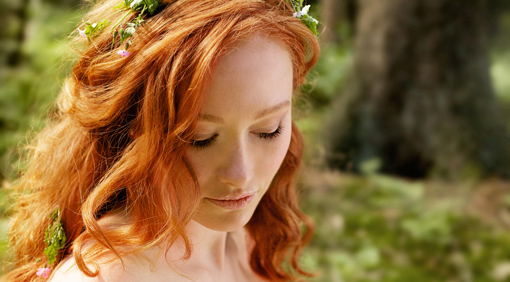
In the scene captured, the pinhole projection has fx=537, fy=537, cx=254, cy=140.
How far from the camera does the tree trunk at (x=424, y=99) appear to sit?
3959 mm

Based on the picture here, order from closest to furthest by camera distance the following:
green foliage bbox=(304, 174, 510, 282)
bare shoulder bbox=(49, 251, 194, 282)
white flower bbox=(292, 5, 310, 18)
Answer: bare shoulder bbox=(49, 251, 194, 282)
white flower bbox=(292, 5, 310, 18)
green foliage bbox=(304, 174, 510, 282)

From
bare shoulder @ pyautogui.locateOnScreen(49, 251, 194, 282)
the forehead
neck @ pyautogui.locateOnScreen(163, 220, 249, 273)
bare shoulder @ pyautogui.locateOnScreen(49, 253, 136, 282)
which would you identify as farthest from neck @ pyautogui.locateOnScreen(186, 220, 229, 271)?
the forehead

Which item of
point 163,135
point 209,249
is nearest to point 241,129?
point 163,135

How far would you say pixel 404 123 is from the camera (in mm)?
4129

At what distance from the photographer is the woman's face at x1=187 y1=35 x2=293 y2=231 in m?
1.17

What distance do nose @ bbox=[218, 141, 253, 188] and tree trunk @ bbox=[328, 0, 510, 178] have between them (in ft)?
8.87

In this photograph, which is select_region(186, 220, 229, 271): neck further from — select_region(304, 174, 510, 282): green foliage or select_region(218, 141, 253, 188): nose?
select_region(304, 174, 510, 282): green foliage

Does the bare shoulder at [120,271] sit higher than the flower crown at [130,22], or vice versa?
the flower crown at [130,22]

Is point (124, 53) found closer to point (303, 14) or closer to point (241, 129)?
point (241, 129)

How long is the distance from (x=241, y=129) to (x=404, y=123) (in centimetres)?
315

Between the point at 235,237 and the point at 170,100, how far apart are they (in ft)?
2.63

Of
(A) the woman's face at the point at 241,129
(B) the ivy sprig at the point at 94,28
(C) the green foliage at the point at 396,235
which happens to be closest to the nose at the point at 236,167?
(A) the woman's face at the point at 241,129

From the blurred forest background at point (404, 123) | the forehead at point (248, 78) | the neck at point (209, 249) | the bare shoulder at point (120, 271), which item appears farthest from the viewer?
the blurred forest background at point (404, 123)

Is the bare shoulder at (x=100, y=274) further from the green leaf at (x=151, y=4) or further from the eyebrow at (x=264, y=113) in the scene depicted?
the green leaf at (x=151, y=4)
